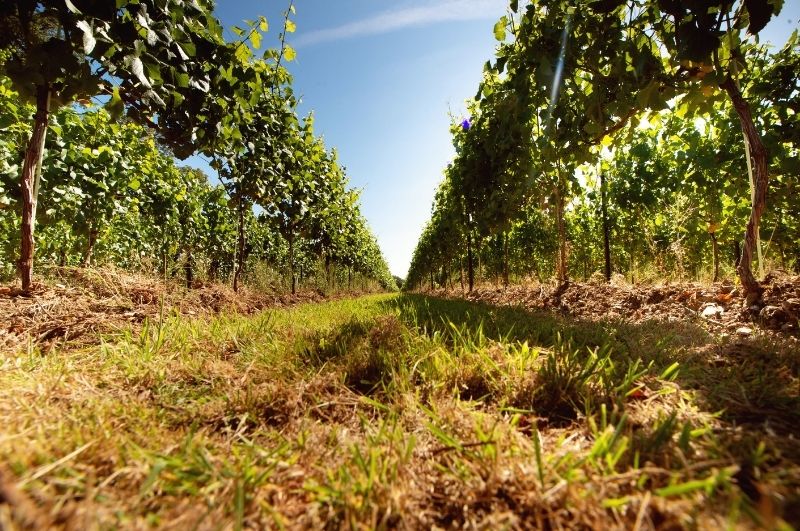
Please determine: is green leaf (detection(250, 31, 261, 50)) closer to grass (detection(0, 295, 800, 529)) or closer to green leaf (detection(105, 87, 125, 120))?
green leaf (detection(105, 87, 125, 120))

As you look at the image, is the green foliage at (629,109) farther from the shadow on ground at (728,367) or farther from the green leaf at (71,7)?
the green leaf at (71,7)

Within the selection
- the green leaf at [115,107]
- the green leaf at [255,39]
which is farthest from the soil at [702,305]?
the green leaf at [255,39]

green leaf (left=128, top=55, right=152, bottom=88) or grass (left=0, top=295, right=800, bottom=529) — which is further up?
green leaf (left=128, top=55, right=152, bottom=88)

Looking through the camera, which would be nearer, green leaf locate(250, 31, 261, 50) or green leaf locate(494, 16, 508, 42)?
green leaf locate(494, 16, 508, 42)

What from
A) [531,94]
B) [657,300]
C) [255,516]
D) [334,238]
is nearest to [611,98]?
[531,94]

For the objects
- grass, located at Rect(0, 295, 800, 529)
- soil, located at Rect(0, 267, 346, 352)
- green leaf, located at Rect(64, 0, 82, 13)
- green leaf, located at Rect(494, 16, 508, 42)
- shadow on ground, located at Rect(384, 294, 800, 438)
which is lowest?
grass, located at Rect(0, 295, 800, 529)

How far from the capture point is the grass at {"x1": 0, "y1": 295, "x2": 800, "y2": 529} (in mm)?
736

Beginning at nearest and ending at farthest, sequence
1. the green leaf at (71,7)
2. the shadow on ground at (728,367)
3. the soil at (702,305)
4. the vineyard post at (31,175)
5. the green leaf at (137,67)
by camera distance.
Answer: the shadow on ground at (728,367) → the green leaf at (71,7) → the green leaf at (137,67) → the soil at (702,305) → the vineyard post at (31,175)

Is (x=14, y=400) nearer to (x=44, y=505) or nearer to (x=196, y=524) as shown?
(x=44, y=505)

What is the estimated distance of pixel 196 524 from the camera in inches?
26.3

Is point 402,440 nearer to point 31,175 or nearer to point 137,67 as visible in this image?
point 137,67

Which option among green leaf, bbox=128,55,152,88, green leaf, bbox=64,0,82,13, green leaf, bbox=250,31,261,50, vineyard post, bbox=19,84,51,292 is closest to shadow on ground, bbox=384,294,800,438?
green leaf, bbox=128,55,152,88

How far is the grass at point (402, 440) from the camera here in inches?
29.0

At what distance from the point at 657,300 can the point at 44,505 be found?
530 centimetres
